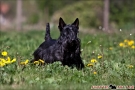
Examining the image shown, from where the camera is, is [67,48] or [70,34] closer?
[70,34]

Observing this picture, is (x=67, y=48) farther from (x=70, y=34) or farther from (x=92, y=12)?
(x=92, y=12)

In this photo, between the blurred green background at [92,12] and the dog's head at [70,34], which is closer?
the dog's head at [70,34]

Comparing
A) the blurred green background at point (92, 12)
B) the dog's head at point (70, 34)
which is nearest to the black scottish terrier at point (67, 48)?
the dog's head at point (70, 34)

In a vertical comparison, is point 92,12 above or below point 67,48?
above

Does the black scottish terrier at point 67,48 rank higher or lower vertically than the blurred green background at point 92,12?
lower

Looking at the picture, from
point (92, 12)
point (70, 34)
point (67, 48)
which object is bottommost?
point (67, 48)

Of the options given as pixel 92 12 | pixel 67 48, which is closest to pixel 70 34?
pixel 67 48

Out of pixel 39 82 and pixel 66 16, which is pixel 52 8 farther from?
pixel 39 82

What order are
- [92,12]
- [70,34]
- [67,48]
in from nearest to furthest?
[70,34] → [67,48] → [92,12]

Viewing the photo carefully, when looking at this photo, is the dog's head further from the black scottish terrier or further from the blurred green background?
the blurred green background

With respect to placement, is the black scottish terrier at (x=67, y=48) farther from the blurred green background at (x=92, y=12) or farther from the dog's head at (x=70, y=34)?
the blurred green background at (x=92, y=12)

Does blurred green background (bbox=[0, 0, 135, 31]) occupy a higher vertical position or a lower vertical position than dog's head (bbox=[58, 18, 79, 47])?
higher

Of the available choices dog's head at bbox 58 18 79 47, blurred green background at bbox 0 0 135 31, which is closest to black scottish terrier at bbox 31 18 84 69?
dog's head at bbox 58 18 79 47

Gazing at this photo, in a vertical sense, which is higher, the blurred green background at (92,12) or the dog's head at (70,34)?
the blurred green background at (92,12)
